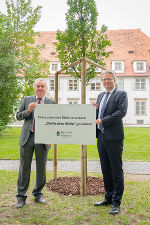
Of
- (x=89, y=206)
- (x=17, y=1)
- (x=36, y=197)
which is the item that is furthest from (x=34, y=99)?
(x=17, y=1)

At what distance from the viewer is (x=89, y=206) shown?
444 cm

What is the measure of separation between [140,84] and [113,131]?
1338 inches

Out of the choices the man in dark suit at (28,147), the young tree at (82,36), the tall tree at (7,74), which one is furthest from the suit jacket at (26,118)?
the tall tree at (7,74)

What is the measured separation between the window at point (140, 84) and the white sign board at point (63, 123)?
33.6m

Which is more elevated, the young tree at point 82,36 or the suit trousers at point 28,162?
the young tree at point 82,36

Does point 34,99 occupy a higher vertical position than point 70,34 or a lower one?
lower

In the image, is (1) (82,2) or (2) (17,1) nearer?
(1) (82,2)

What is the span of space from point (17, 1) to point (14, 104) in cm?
667

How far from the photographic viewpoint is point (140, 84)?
36.7m

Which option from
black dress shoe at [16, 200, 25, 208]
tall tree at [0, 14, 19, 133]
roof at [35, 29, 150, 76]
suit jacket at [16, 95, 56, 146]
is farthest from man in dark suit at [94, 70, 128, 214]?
roof at [35, 29, 150, 76]

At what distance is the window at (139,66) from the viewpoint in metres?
36.6

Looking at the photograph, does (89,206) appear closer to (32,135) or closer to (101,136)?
(101,136)

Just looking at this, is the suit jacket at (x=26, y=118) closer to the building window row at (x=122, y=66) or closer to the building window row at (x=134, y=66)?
the building window row at (x=122, y=66)

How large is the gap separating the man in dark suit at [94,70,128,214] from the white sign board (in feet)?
0.88
